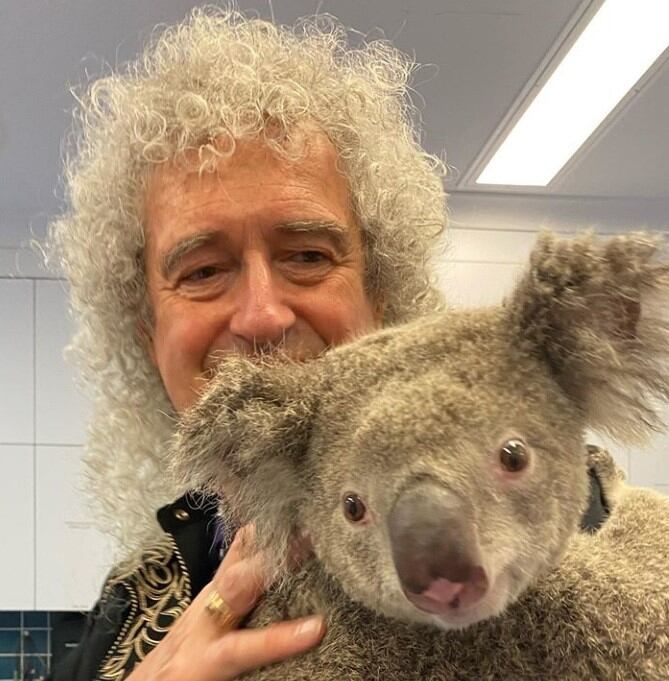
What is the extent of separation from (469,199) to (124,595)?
3250 millimetres

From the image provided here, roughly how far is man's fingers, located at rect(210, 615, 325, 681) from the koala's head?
83 millimetres

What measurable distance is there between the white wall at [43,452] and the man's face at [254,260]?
277 cm

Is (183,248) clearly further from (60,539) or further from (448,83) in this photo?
(60,539)

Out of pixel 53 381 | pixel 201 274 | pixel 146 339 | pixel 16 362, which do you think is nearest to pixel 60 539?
A: pixel 53 381

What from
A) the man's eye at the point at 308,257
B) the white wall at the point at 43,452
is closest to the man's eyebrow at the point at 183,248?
the man's eye at the point at 308,257

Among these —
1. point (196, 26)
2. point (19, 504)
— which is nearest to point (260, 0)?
point (196, 26)

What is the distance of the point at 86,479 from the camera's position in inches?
72.9

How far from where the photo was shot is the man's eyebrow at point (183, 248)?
4.13 feet

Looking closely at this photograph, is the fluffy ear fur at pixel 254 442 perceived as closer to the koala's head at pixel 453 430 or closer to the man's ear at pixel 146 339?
the koala's head at pixel 453 430

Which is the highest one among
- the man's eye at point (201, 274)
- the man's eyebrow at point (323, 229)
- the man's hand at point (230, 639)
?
the man's eyebrow at point (323, 229)

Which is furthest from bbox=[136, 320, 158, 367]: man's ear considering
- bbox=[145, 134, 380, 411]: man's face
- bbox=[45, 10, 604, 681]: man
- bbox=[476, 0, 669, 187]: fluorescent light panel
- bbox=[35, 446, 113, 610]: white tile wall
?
bbox=[35, 446, 113, 610]: white tile wall

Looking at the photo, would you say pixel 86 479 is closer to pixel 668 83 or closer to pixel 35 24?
pixel 35 24

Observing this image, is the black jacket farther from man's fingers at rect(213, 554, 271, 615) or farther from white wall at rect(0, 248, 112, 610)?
white wall at rect(0, 248, 112, 610)

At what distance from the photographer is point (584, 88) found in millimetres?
3041
